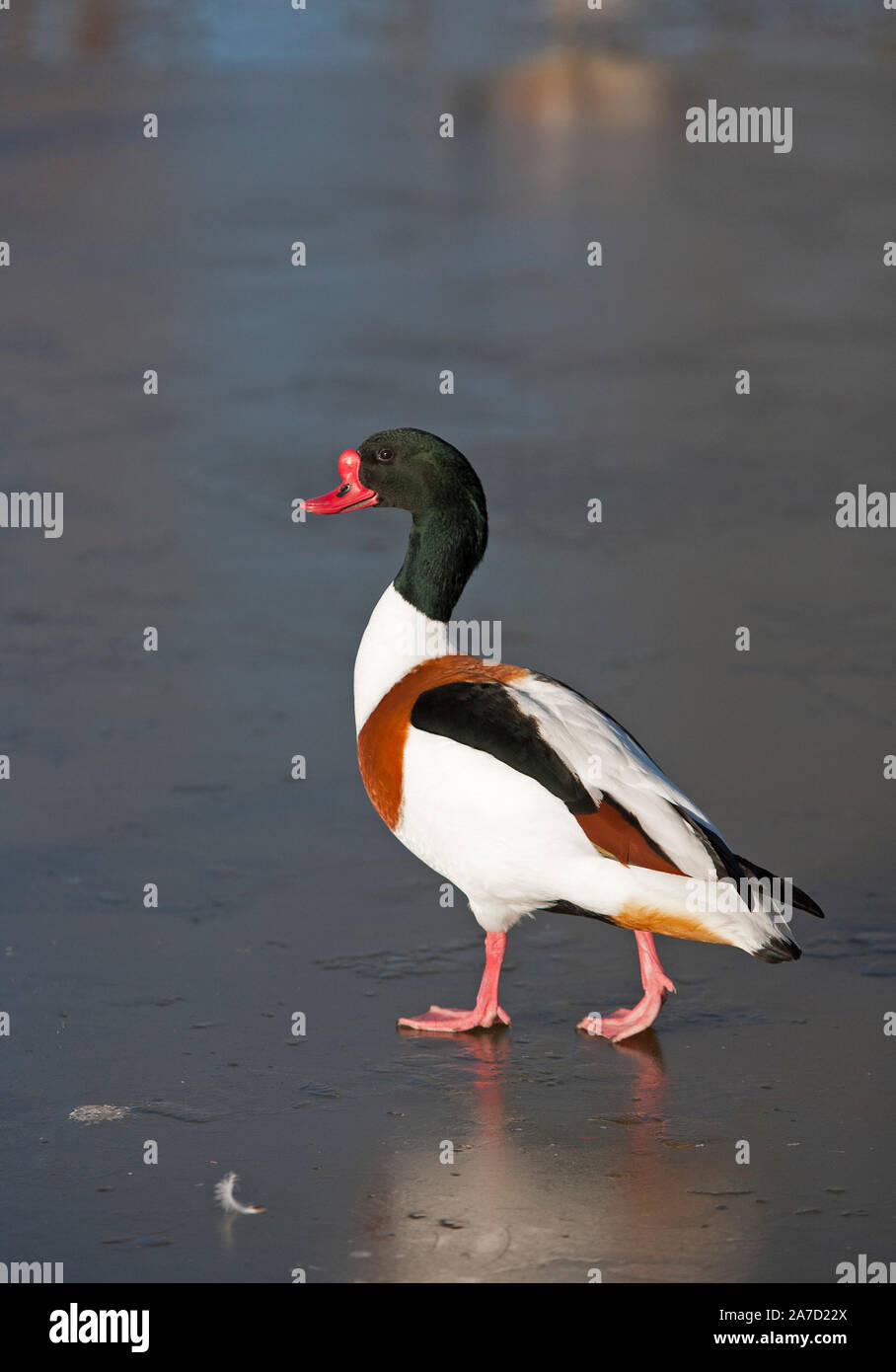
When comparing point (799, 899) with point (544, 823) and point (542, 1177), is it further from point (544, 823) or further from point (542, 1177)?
point (542, 1177)

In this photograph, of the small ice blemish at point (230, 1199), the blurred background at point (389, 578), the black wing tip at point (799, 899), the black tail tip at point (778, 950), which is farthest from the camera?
the black wing tip at point (799, 899)

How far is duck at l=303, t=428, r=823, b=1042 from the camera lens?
16.9 feet

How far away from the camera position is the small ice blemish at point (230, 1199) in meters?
4.38

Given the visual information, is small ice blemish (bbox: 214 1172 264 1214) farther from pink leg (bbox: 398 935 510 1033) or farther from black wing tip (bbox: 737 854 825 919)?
black wing tip (bbox: 737 854 825 919)

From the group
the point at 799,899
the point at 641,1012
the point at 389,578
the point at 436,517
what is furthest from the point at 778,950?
the point at 389,578

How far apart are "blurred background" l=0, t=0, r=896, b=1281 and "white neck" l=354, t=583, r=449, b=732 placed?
0.72 m

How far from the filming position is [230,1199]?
442cm

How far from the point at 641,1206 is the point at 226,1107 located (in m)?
1.08

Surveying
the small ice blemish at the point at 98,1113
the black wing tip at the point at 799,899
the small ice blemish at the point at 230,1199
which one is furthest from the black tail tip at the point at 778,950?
the small ice blemish at the point at 98,1113

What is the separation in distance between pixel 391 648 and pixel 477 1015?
44.1 inches

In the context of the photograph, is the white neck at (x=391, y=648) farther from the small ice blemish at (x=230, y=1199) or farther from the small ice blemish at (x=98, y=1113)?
the small ice blemish at (x=230, y=1199)

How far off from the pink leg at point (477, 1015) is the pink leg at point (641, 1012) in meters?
0.24
